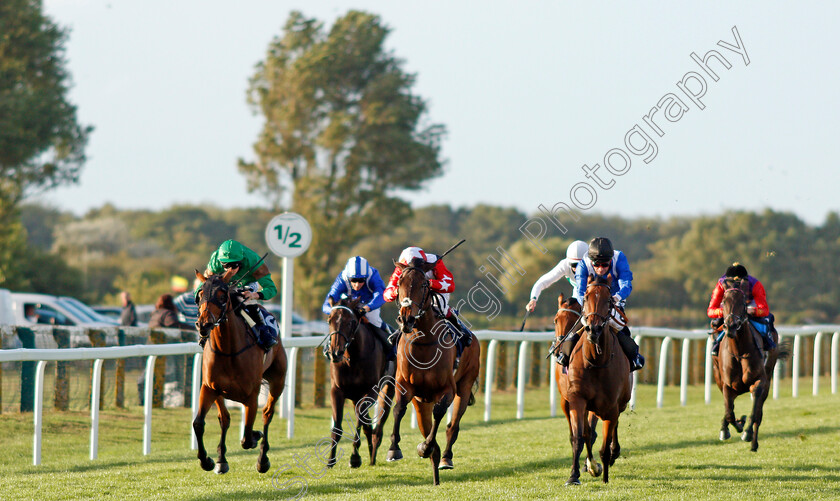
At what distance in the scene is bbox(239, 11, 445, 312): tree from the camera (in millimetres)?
29266

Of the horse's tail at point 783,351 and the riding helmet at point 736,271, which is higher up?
the riding helmet at point 736,271

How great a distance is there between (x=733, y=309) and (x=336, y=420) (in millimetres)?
3763

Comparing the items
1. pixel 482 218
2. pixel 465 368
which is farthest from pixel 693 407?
pixel 482 218

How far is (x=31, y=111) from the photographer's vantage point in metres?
23.9

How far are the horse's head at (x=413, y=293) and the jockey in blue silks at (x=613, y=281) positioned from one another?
1063 mm

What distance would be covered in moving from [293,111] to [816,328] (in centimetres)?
1807

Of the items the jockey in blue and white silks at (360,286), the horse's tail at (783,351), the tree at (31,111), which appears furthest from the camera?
the tree at (31,111)

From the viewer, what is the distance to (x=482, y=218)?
242ft

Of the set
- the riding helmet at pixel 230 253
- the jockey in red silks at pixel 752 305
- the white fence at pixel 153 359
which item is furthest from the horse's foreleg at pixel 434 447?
the jockey in red silks at pixel 752 305

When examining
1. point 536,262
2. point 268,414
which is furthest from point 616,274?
point 536,262

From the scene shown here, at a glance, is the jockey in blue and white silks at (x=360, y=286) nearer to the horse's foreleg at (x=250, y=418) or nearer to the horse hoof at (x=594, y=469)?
the horse's foreleg at (x=250, y=418)

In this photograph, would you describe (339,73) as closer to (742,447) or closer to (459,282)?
(459,282)

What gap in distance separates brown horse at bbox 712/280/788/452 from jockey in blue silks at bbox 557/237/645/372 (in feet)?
6.67

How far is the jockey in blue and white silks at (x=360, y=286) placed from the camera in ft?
26.9
